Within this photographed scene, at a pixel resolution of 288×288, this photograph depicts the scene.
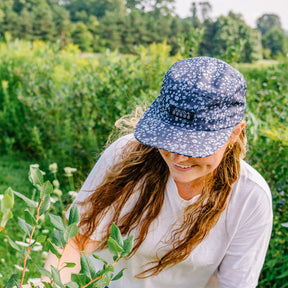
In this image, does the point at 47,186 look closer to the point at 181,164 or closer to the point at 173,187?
the point at 181,164

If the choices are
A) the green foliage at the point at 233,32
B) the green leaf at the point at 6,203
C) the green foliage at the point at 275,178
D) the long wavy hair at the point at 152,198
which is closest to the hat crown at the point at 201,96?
the long wavy hair at the point at 152,198

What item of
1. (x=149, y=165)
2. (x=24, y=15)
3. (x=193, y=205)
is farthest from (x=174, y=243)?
(x=24, y=15)

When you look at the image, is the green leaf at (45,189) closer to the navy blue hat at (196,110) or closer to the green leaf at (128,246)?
the green leaf at (128,246)

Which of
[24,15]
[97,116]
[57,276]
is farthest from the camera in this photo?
[24,15]

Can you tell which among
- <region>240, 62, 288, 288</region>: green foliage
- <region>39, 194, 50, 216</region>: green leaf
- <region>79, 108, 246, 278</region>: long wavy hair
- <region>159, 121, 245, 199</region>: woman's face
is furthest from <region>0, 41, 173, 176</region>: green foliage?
<region>39, 194, 50, 216</region>: green leaf

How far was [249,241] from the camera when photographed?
4.69ft

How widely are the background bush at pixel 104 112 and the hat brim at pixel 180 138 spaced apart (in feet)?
4.43

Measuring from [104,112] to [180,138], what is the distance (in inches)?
103

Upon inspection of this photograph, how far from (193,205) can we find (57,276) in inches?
35.1

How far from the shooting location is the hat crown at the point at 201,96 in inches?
43.7

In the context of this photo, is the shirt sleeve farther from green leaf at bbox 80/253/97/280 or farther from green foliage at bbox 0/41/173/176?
green foliage at bbox 0/41/173/176

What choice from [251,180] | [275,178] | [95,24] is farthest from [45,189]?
[95,24]

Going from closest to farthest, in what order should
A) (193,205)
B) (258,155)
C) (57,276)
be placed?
1. (57,276)
2. (193,205)
3. (258,155)

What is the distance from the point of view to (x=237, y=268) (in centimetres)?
144
